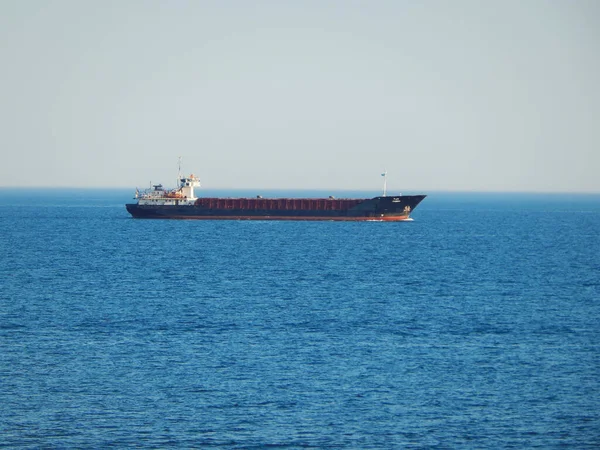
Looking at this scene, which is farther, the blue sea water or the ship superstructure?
the ship superstructure

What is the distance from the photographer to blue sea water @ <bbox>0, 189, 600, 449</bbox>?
35906 mm

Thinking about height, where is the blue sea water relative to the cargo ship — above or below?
below

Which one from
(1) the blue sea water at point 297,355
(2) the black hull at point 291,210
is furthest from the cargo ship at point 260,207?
(1) the blue sea water at point 297,355

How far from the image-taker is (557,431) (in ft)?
118

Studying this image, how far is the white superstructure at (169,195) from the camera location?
16362cm

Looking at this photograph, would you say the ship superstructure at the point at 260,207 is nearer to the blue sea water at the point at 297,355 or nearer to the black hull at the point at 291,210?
the black hull at the point at 291,210

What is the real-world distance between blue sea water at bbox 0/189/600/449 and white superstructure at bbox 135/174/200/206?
6539 cm

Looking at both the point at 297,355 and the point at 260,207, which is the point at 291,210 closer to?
the point at 260,207

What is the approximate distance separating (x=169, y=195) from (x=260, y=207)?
18221mm

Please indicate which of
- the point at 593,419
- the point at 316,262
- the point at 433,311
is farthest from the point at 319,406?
the point at 316,262

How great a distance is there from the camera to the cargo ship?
537 feet

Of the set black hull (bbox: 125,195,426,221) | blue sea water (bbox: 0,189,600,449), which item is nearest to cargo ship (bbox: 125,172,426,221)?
black hull (bbox: 125,195,426,221)

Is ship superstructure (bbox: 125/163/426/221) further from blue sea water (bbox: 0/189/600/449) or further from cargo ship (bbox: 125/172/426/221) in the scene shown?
blue sea water (bbox: 0/189/600/449)

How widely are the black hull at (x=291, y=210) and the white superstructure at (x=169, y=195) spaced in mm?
1131
